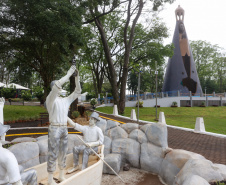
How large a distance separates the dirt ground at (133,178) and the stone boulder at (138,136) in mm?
1053

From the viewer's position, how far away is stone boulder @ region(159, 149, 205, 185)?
4.67 meters

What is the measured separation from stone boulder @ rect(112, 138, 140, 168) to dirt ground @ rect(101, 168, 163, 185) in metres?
0.37

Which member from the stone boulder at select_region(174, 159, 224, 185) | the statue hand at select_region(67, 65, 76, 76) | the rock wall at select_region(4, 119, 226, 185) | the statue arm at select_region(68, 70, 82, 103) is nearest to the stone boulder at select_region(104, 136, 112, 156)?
the rock wall at select_region(4, 119, 226, 185)

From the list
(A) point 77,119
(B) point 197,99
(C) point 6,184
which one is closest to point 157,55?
(B) point 197,99

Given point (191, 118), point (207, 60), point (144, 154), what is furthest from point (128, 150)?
point (207, 60)

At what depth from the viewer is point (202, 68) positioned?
38.7 meters

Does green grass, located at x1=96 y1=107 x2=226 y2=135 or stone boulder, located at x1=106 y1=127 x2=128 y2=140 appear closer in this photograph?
stone boulder, located at x1=106 y1=127 x2=128 y2=140

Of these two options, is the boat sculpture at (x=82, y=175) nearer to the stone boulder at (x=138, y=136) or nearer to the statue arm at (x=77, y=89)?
the statue arm at (x=77, y=89)

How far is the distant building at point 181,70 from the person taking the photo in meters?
27.8

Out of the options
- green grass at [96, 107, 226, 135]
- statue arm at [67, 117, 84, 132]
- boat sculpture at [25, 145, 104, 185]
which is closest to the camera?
boat sculpture at [25, 145, 104, 185]

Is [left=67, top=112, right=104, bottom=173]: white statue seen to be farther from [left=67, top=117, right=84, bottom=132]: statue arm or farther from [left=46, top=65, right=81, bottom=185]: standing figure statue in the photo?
[left=46, top=65, right=81, bottom=185]: standing figure statue

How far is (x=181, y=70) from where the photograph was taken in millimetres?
27859

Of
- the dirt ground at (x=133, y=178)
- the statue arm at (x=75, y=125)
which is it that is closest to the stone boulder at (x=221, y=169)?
the dirt ground at (x=133, y=178)

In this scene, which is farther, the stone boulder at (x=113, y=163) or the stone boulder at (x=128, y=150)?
the stone boulder at (x=128, y=150)
